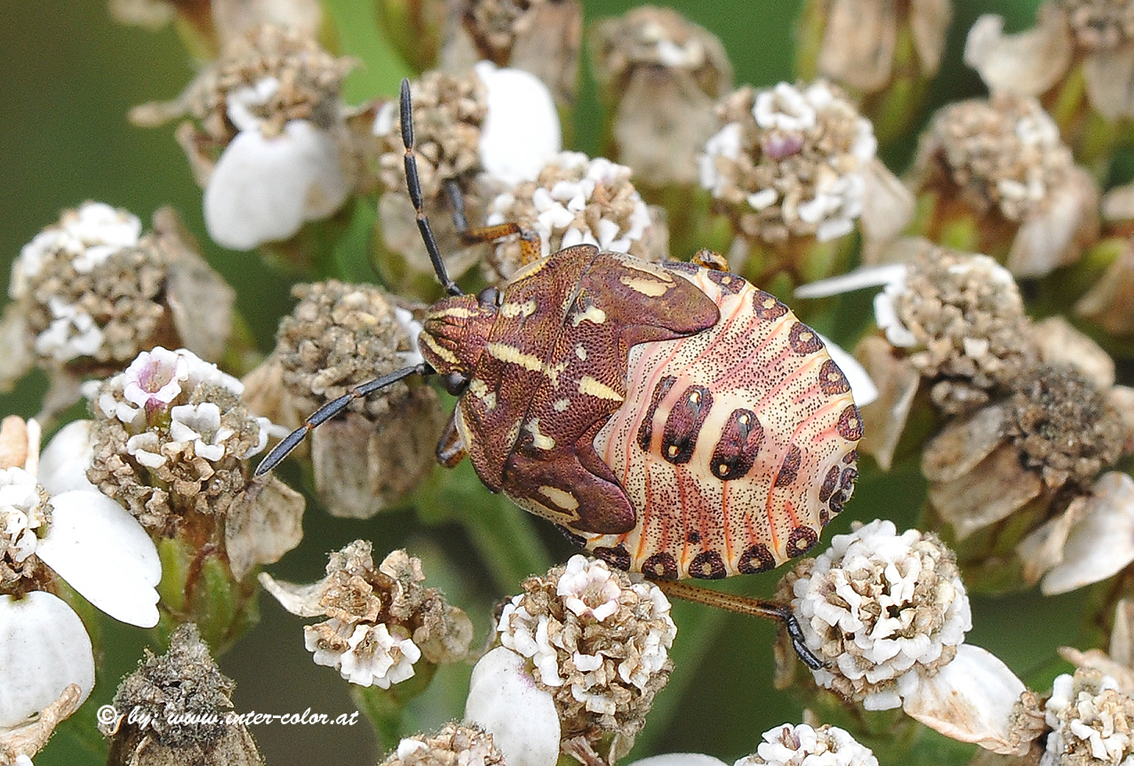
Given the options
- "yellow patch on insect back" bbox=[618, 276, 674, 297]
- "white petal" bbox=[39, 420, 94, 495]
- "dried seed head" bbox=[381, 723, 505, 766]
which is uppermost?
"yellow patch on insect back" bbox=[618, 276, 674, 297]

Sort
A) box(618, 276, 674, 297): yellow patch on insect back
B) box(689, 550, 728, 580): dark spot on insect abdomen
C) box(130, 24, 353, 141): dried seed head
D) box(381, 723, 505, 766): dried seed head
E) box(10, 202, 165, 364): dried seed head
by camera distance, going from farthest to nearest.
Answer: box(130, 24, 353, 141): dried seed head → box(10, 202, 165, 364): dried seed head → box(618, 276, 674, 297): yellow patch on insect back → box(689, 550, 728, 580): dark spot on insect abdomen → box(381, 723, 505, 766): dried seed head

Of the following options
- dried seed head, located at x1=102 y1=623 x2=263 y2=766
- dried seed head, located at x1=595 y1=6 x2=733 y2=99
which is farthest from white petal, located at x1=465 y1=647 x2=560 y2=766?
dried seed head, located at x1=595 y1=6 x2=733 y2=99

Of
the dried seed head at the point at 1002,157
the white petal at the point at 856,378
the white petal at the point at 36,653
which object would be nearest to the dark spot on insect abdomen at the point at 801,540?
the white petal at the point at 856,378

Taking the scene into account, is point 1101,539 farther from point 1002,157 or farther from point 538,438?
point 538,438

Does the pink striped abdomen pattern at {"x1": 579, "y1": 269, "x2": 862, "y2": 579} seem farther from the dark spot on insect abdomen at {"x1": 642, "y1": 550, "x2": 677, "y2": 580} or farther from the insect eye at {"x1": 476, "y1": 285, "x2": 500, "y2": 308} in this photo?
the insect eye at {"x1": 476, "y1": 285, "x2": 500, "y2": 308}

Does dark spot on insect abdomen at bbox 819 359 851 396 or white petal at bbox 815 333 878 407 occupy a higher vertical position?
dark spot on insect abdomen at bbox 819 359 851 396

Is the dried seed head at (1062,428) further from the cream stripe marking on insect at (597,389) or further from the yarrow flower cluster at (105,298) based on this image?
the yarrow flower cluster at (105,298)

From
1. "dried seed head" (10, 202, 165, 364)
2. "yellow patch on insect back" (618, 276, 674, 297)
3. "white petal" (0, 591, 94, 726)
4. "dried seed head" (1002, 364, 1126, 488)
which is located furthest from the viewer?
"dried seed head" (10, 202, 165, 364)
